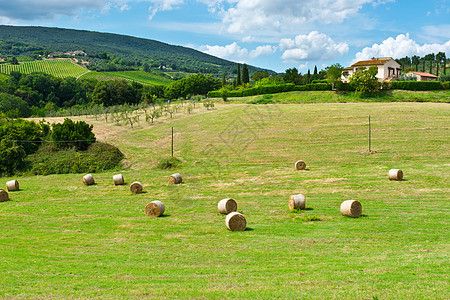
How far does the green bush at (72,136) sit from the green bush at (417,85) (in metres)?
59.7

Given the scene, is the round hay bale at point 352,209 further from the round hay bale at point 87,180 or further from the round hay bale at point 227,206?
the round hay bale at point 87,180

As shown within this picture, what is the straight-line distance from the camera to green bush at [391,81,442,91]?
69250 millimetres

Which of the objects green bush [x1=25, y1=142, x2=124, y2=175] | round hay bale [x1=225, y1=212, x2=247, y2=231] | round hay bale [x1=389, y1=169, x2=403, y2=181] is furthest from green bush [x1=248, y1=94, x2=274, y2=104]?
round hay bale [x1=225, y1=212, x2=247, y2=231]

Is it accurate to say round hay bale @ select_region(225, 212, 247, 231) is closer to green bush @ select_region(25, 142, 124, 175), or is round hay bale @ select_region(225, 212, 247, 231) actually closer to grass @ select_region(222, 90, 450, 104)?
green bush @ select_region(25, 142, 124, 175)

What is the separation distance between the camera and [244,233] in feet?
39.9

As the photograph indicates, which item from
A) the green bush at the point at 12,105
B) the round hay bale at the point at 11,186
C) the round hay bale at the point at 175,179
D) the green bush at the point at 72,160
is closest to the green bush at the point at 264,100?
the green bush at the point at 72,160

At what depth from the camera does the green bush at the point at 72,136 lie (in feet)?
115

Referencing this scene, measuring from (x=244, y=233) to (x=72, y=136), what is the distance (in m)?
28.2

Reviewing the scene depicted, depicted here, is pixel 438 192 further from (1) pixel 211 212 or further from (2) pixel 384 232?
(1) pixel 211 212

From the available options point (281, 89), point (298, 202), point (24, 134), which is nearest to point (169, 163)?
point (24, 134)

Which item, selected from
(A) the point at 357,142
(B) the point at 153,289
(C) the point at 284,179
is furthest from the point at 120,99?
(B) the point at 153,289

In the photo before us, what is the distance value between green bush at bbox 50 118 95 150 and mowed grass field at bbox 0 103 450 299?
6.87 meters

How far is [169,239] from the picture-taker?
11.8 m

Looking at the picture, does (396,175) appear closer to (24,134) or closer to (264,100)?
(24,134)
